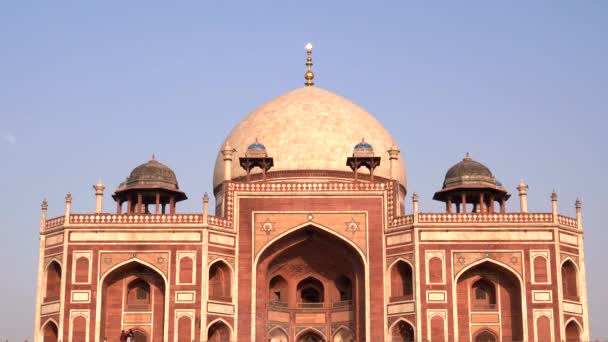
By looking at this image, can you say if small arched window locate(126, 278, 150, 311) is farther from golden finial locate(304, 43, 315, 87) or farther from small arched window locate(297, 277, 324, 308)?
golden finial locate(304, 43, 315, 87)

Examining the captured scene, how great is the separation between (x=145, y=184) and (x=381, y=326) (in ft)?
32.4

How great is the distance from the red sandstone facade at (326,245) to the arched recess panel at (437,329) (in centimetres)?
5

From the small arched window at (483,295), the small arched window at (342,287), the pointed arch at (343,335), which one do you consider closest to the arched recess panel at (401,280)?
the small arched window at (483,295)

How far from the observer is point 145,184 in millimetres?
39406

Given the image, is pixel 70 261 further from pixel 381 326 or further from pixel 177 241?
pixel 381 326

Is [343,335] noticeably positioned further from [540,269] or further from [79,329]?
[79,329]

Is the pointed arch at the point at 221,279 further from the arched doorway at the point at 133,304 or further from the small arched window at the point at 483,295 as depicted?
the small arched window at the point at 483,295

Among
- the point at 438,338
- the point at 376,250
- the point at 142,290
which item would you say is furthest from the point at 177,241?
the point at 438,338

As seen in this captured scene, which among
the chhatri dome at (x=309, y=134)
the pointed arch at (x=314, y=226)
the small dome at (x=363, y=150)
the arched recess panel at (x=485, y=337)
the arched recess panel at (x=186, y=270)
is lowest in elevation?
the arched recess panel at (x=485, y=337)

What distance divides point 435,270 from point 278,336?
21.4 ft

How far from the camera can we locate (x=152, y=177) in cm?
3966

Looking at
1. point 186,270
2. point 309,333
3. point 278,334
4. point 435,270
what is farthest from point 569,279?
point 186,270

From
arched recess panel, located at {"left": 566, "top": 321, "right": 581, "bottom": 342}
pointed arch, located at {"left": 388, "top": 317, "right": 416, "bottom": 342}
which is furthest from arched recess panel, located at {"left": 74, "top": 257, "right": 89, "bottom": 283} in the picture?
arched recess panel, located at {"left": 566, "top": 321, "right": 581, "bottom": 342}

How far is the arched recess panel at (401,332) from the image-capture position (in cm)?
3653
